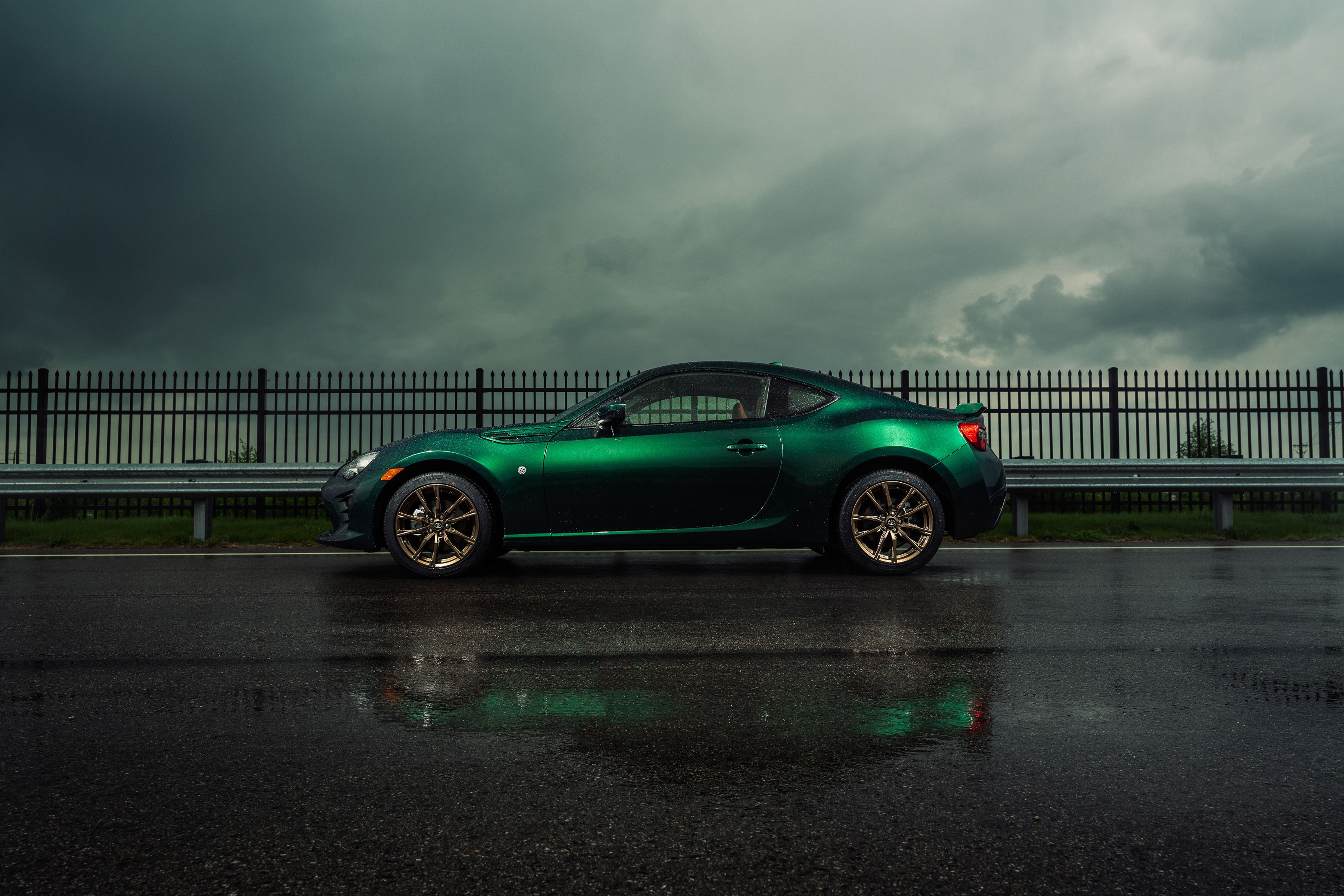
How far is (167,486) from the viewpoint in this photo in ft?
37.1

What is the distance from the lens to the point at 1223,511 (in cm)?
1231

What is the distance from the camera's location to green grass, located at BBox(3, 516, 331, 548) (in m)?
11.1

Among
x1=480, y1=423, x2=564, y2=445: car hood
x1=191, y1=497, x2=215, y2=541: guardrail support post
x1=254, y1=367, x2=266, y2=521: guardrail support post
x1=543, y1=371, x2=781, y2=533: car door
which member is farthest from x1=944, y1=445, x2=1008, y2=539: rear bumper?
x1=254, y1=367, x2=266, y2=521: guardrail support post

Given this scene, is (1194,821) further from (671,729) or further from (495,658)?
(495,658)

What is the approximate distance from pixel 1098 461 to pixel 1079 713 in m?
9.16

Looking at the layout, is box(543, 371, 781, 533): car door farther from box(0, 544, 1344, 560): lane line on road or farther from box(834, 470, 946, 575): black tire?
box(0, 544, 1344, 560): lane line on road

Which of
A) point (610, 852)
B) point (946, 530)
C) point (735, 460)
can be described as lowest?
point (610, 852)

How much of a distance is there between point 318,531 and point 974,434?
25.9 feet

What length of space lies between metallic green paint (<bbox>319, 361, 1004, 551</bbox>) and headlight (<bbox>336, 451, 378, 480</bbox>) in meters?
0.07

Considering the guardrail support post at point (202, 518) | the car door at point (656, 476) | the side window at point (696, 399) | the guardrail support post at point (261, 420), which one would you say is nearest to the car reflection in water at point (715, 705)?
the car door at point (656, 476)

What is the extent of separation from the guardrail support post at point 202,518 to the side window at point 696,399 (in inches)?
258

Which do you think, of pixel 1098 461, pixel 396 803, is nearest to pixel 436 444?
pixel 396 803

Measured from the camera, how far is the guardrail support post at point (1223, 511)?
12.2m

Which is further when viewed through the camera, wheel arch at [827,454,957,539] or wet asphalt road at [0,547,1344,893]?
wheel arch at [827,454,957,539]
